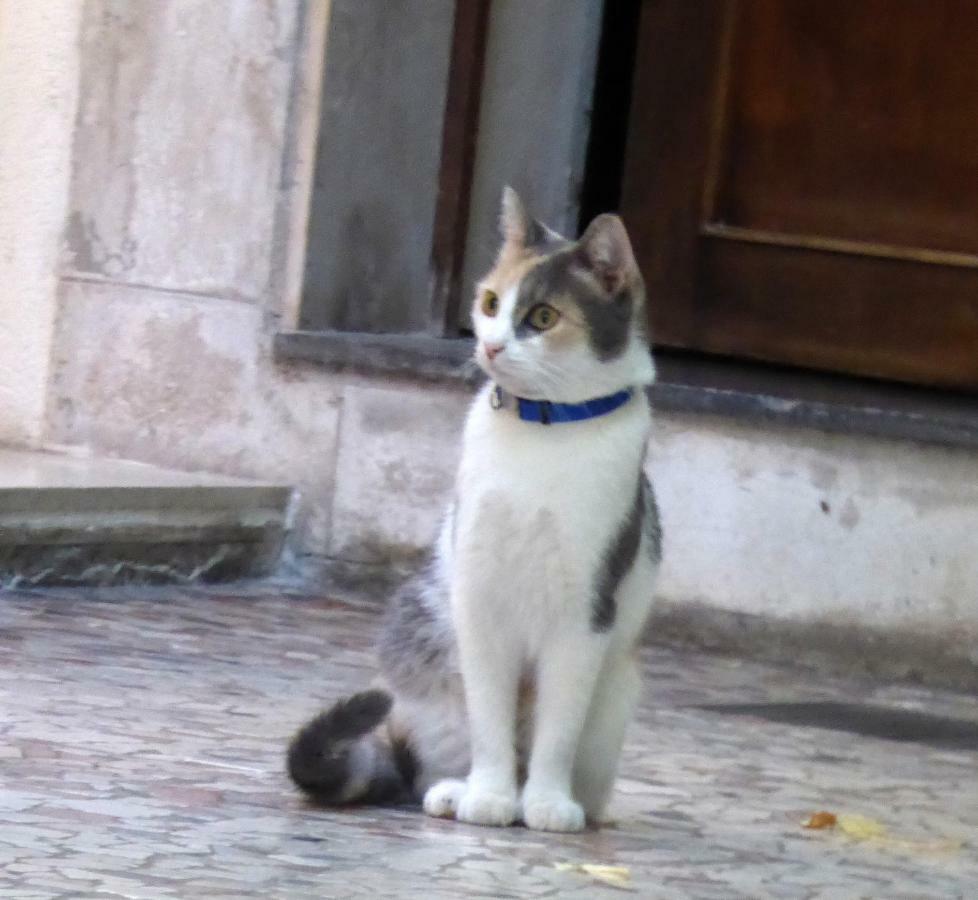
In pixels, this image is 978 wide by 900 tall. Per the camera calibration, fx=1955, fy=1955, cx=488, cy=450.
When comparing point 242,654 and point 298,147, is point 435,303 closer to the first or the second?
point 298,147

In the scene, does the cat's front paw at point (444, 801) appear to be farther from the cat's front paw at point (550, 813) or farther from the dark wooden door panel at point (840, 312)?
the dark wooden door panel at point (840, 312)

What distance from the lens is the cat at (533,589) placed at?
9.28 ft

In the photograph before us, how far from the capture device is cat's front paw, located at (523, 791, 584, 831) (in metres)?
2.83

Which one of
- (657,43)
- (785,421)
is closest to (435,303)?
(657,43)

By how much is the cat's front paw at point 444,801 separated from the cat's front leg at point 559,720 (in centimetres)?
10

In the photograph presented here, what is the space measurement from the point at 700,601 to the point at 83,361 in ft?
6.36

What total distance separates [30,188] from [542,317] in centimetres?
310

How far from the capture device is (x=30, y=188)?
5613 millimetres

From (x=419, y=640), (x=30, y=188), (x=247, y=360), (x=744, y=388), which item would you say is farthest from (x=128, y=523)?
(x=419, y=640)

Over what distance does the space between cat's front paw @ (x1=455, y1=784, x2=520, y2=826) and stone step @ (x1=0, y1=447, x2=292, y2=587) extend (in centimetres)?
204

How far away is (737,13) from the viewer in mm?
5574

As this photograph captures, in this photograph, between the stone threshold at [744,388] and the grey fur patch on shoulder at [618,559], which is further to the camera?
the stone threshold at [744,388]

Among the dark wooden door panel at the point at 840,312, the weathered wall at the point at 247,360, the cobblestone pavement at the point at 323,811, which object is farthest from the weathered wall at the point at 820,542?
the dark wooden door panel at the point at 840,312

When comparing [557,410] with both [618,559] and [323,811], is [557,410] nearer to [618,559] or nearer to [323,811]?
[618,559]
